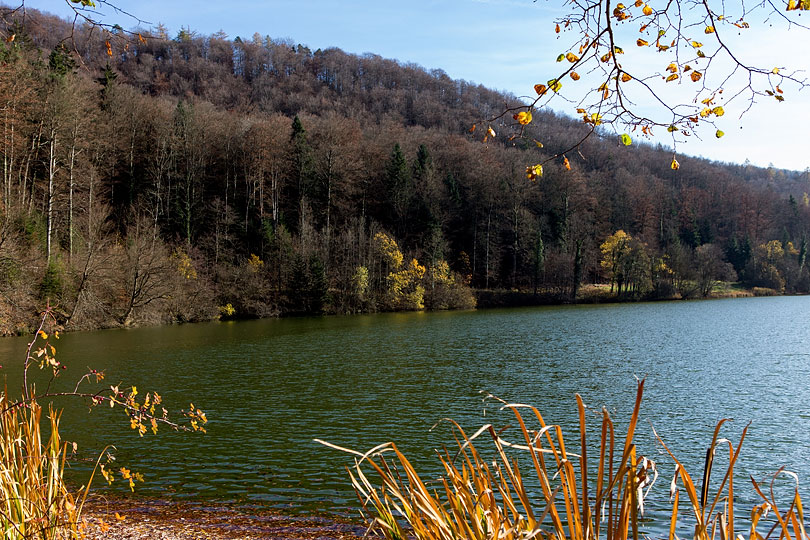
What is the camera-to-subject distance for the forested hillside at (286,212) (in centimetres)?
3052

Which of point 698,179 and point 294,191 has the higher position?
point 698,179

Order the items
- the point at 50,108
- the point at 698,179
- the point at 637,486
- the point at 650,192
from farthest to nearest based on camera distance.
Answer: the point at 698,179, the point at 650,192, the point at 50,108, the point at 637,486

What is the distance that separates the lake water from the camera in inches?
350

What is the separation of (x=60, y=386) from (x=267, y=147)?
35598 millimetres

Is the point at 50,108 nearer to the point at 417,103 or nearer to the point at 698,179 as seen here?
the point at 417,103

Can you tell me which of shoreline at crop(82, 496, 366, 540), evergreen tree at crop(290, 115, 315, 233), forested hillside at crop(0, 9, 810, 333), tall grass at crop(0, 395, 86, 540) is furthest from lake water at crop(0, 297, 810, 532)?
evergreen tree at crop(290, 115, 315, 233)

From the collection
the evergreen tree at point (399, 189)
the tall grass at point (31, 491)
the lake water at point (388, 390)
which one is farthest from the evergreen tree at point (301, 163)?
the tall grass at point (31, 491)

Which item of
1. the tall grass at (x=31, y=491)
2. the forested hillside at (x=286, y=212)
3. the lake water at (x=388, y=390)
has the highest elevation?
the forested hillside at (x=286, y=212)

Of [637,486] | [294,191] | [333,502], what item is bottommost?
[333,502]

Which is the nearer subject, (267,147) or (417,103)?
(267,147)

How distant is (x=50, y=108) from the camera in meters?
30.5

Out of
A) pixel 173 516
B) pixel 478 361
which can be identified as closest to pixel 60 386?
pixel 173 516

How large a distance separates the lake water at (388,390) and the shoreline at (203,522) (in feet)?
1.21

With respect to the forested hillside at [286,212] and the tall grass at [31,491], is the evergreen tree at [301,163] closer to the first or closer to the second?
the forested hillside at [286,212]
